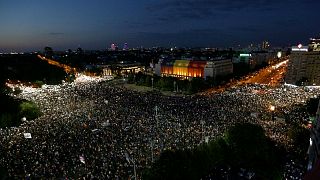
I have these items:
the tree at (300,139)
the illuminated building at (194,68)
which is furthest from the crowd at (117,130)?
the illuminated building at (194,68)

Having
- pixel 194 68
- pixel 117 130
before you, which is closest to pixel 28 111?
pixel 117 130

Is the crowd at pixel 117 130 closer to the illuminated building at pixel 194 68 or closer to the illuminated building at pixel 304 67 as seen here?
the illuminated building at pixel 304 67

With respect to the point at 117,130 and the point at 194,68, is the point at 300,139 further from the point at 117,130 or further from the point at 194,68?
the point at 194,68

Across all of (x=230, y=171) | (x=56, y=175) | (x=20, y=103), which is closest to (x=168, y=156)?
→ (x=230, y=171)

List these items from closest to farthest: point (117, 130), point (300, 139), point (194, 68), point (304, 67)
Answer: point (300, 139) → point (117, 130) → point (304, 67) → point (194, 68)

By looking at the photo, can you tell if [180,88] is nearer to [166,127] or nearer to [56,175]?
[166,127]

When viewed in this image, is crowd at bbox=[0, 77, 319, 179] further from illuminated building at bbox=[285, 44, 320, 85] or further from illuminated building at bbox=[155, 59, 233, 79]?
illuminated building at bbox=[155, 59, 233, 79]
